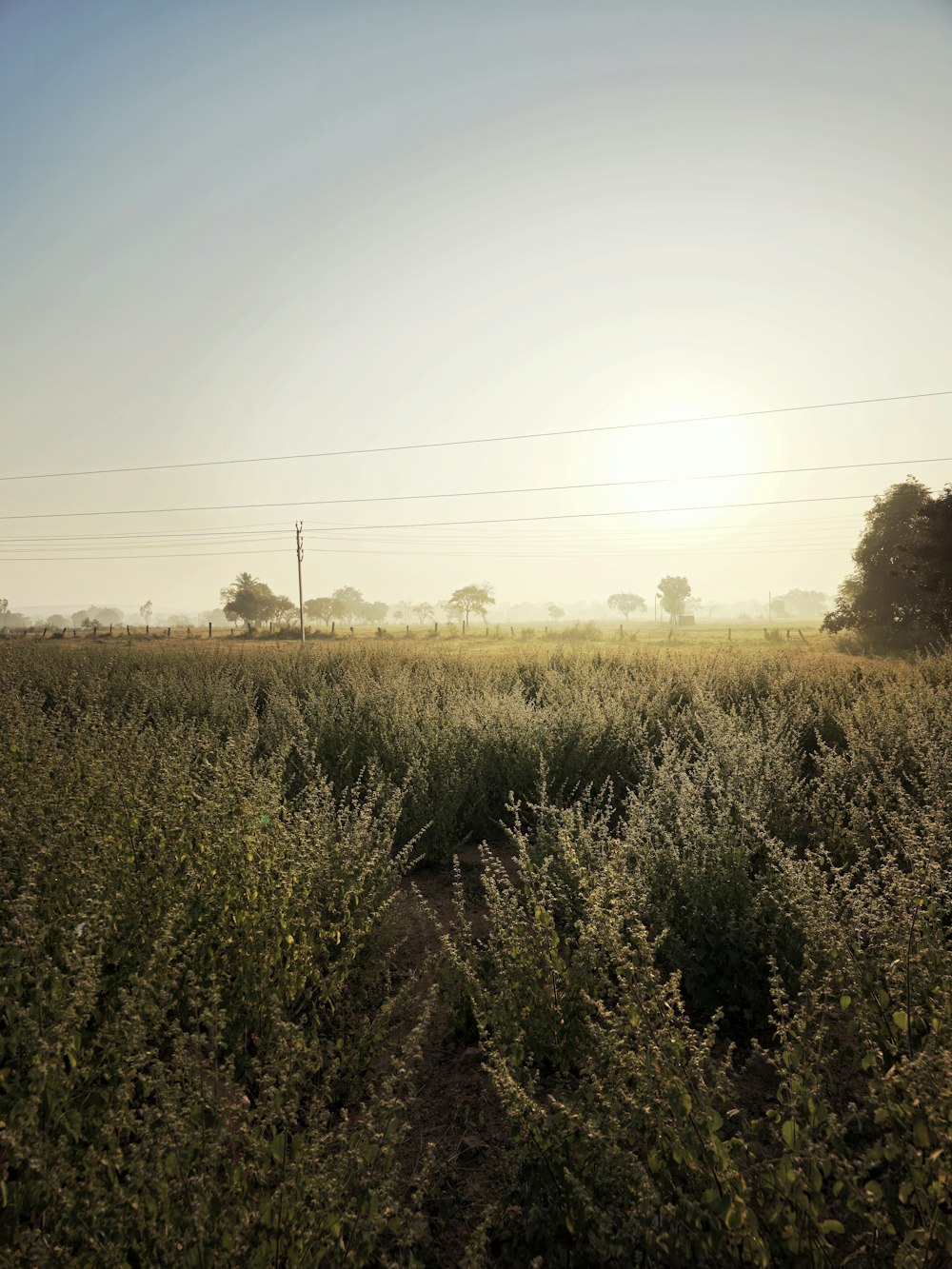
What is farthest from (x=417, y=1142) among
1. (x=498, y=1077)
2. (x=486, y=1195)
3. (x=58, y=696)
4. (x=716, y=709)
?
(x=58, y=696)

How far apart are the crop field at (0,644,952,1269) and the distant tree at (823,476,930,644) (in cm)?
3173

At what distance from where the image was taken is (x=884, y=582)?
35438 mm

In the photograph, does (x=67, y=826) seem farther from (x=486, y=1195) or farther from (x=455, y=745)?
(x=455, y=745)

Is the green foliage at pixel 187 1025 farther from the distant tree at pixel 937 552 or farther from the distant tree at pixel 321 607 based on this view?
the distant tree at pixel 321 607

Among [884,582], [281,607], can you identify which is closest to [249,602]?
[281,607]

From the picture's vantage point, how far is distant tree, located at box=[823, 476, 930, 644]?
33.8m

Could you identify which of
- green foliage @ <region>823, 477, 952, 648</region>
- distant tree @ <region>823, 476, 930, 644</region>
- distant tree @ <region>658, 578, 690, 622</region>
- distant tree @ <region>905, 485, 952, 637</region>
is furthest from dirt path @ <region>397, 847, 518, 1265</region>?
distant tree @ <region>658, 578, 690, 622</region>

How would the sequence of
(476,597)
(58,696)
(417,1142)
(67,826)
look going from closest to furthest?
(417,1142), (67,826), (58,696), (476,597)

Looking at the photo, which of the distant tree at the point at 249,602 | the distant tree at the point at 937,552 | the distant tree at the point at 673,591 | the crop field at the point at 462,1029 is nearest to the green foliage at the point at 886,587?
the distant tree at the point at 937,552

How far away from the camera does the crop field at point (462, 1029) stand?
6.45 feet

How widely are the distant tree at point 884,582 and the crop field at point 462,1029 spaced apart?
104 feet

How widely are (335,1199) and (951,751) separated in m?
6.06

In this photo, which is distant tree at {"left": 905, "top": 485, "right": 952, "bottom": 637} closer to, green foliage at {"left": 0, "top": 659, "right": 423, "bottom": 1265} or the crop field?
the crop field

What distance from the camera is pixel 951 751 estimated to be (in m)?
5.93
